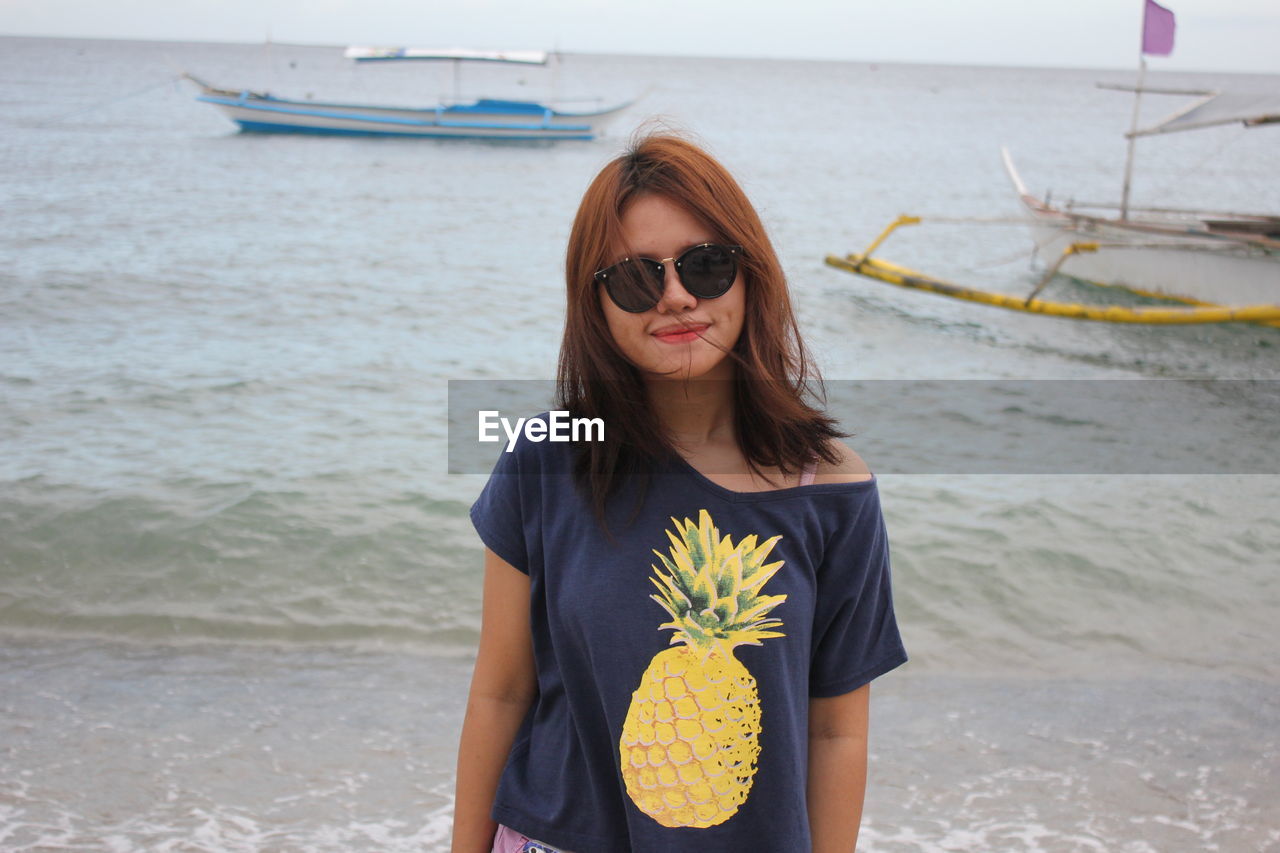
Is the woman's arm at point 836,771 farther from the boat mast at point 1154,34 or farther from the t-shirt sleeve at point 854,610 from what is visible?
the boat mast at point 1154,34

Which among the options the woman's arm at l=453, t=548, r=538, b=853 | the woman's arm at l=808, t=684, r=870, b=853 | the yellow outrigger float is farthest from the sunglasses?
the yellow outrigger float

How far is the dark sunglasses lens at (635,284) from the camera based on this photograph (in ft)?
4.39

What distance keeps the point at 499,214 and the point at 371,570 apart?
15985 millimetres

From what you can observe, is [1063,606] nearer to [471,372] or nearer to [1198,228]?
[471,372]

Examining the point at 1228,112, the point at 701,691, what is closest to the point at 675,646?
the point at 701,691

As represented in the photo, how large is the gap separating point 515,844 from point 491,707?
17 centimetres

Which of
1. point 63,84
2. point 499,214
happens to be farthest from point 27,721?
point 63,84

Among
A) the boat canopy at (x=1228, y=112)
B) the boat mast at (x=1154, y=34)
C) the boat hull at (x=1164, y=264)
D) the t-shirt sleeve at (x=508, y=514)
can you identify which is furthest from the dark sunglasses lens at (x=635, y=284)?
the boat mast at (x=1154, y=34)

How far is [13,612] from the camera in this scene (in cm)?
480

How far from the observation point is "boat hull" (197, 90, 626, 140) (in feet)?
111

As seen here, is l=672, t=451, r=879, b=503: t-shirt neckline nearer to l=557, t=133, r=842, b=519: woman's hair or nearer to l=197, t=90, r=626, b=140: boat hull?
l=557, t=133, r=842, b=519: woman's hair

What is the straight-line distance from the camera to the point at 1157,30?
13.9 metres

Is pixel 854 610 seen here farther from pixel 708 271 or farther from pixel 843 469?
pixel 708 271

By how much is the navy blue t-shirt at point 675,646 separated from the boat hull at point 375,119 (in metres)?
34.4
